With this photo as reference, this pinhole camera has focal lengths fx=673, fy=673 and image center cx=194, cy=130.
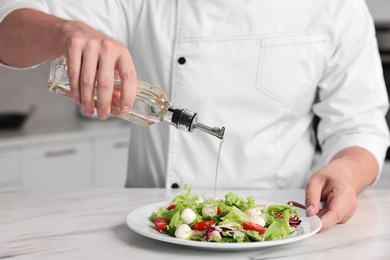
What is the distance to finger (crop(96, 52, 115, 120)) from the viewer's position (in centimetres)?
109

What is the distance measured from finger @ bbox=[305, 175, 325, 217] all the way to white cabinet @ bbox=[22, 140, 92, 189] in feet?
6.44

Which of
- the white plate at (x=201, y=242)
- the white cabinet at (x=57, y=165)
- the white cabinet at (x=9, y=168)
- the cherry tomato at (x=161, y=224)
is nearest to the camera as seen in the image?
the white plate at (x=201, y=242)

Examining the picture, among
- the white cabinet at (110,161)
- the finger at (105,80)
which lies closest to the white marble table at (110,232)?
the finger at (105,80)

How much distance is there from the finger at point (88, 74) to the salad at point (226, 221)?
0.24m

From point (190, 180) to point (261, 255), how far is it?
2.09 ft

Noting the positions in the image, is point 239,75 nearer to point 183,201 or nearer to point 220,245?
point 183,201

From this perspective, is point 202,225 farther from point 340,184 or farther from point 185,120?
point 340,184

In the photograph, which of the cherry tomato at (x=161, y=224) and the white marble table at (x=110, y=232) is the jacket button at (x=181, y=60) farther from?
the cherry tomato at (x=161, y=224)

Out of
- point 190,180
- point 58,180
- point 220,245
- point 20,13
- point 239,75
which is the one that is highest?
point 20,13

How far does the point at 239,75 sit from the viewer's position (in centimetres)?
167

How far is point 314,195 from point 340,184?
0.07 meters

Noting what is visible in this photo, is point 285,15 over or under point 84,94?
over

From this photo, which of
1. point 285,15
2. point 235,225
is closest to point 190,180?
point 285,15

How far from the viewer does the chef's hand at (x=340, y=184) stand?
1252 millimetres
